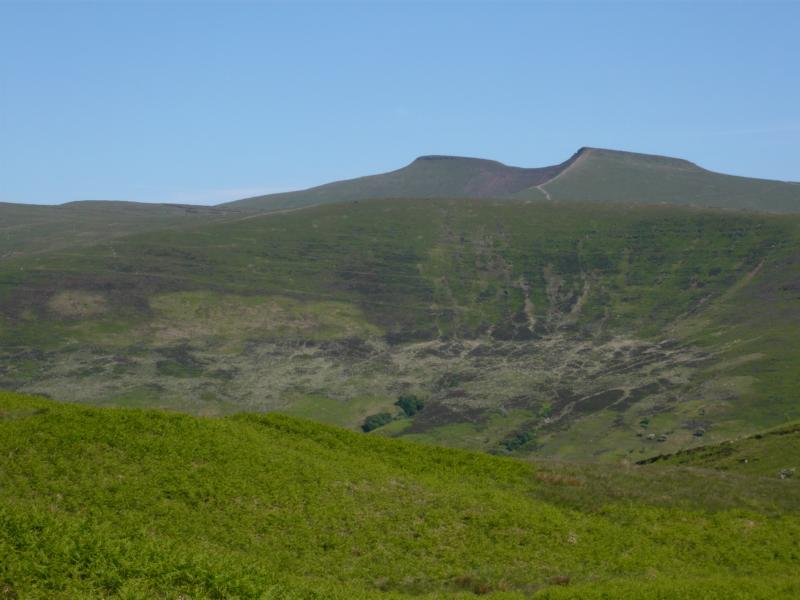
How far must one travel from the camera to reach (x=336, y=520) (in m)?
30.2

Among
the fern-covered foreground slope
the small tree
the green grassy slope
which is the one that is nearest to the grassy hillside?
the small tree

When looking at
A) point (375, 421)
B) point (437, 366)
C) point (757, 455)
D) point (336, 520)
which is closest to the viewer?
point (336, 520)

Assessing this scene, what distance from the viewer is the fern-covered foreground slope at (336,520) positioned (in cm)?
2117

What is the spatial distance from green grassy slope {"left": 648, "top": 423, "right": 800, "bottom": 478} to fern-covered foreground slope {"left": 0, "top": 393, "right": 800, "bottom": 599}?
8.82 metres

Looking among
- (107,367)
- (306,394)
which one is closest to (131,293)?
(107,367)

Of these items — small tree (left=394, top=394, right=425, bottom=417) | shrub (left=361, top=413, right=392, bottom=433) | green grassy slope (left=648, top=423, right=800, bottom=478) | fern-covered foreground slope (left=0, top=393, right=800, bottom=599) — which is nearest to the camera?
fern-covered foreground slope (left=0, top=393, right=800, bottom=599)

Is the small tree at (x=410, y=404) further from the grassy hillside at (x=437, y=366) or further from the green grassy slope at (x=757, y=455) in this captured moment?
the green grassy slope at (x=757, y=455)

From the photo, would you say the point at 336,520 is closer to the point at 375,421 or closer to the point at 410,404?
the point at 375,421

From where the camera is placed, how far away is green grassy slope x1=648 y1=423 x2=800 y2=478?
47.2 meters

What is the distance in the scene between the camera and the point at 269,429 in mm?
39750

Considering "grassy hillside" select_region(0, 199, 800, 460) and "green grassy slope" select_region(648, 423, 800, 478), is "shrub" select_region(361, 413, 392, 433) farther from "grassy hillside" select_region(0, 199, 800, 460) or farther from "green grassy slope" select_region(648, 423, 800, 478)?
"green grassy slope" select_region(648, 423, 800, 478)

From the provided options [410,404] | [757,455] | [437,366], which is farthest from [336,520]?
[437,366]

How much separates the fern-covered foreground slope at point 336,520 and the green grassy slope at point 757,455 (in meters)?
8.82

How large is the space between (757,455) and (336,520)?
30355 mm
